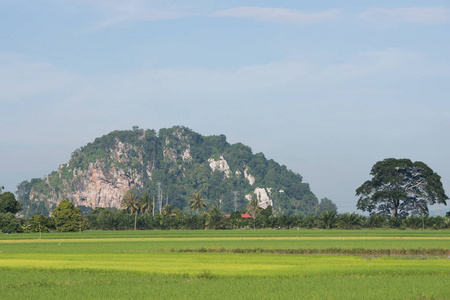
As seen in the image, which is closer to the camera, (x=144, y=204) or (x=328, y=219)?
(x=328, y=219)

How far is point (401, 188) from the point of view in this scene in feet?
469

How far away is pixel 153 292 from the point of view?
26.7 meters

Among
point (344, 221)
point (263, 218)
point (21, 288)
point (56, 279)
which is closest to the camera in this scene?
point (21, 288)

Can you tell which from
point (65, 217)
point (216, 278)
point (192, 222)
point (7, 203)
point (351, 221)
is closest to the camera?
point (216, 278)

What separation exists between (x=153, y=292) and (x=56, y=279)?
8140 mm

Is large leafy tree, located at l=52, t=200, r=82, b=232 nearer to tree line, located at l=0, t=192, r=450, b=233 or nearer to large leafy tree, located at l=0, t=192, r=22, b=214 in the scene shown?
tree line, located at l=0, t=192, r=450, b=233

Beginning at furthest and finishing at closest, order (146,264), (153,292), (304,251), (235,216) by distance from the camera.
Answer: (235,216) → (304,251) → (146,264) → (153,292)

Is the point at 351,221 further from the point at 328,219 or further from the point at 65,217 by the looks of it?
the point at 65,217

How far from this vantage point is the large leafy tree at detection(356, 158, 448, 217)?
454 ft

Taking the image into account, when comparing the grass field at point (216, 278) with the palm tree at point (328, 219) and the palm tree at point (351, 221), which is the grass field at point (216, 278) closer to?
the palm tree at point (351, 221)

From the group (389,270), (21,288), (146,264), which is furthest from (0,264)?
(389,270)

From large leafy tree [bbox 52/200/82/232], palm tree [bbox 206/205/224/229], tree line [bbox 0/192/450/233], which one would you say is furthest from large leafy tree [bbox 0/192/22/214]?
palm tree [bbox 206/205/224/229]

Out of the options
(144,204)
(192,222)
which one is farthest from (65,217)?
(144,204)

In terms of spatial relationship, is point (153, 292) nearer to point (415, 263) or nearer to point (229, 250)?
point (415, 263)
